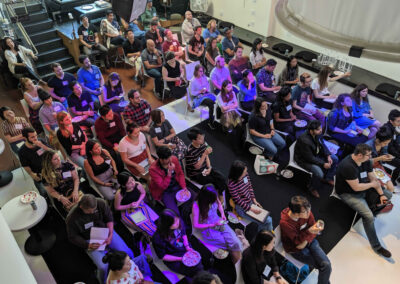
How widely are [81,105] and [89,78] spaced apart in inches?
31.2

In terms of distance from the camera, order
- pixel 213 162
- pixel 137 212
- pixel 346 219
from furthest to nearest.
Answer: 1. pixel 213 162
2. pixel 346 219
3. pixel 137 212

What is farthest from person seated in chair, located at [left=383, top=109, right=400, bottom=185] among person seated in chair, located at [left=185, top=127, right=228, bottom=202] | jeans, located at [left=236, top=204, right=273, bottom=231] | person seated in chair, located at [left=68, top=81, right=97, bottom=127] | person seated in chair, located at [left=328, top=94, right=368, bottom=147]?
person seated in chair, located at [left=68, top=81, right=97, bottom=127]

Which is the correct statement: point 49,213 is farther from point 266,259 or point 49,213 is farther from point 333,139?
point 333,139

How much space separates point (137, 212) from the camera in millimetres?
3682

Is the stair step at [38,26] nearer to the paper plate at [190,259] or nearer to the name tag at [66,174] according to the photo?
the name tag at [66,174]

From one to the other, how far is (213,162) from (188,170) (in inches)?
38.4

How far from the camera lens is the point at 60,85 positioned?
5566 millimetres

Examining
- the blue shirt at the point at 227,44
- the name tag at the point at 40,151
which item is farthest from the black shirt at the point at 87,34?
the name tag at the point at 40,151

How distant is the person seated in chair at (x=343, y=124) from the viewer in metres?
4.93

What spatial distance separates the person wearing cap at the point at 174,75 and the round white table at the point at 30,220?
3.40 metres

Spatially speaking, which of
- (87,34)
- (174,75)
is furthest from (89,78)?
(87,34)

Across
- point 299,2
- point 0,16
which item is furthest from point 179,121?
point 299,2

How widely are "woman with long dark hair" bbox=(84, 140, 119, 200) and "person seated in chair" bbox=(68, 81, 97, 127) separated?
1438mm

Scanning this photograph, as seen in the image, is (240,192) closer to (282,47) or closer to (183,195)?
(183,195)
